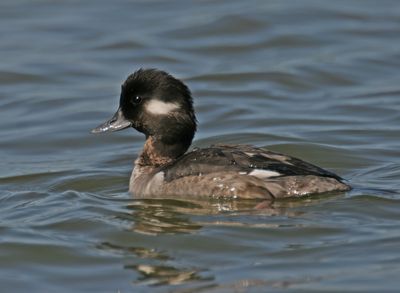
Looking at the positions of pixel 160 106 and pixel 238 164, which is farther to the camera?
pixel 160 106

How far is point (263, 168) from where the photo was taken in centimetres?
1225

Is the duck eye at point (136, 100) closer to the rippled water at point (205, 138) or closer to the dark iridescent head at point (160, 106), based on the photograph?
the dark iridescent head at point (160, 106)

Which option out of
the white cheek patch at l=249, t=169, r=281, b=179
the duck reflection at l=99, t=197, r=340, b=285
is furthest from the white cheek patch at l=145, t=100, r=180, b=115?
the white cheek patch at l=249, t=169, r=281, b=179

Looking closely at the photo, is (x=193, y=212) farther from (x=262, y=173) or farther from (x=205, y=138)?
(x=205, y=138)

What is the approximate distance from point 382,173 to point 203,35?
8.12 metres

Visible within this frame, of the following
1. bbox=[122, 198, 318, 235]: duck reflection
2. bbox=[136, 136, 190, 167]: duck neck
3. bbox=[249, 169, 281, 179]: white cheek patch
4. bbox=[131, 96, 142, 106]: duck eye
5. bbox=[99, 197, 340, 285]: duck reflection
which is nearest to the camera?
bbox=[99, 197, 340, 285]: duck reflection

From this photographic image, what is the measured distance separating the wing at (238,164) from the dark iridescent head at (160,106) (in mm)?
472

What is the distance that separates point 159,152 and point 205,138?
2.32 meters

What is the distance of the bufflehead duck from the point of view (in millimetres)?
12195

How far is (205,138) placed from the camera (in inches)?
614

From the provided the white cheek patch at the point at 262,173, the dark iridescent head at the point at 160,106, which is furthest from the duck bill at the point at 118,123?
the white cheek patch at the point at 262,173

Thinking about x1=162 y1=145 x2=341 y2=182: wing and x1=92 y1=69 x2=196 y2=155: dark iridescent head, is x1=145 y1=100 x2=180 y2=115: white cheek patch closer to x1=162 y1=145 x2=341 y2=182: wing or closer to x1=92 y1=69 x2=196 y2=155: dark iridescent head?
x1=92 y1=69 x2=196 y2=155: dark iridescent head

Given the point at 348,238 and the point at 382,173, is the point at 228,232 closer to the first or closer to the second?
the point at 348,238

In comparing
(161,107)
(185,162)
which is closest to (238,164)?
(185,162)
